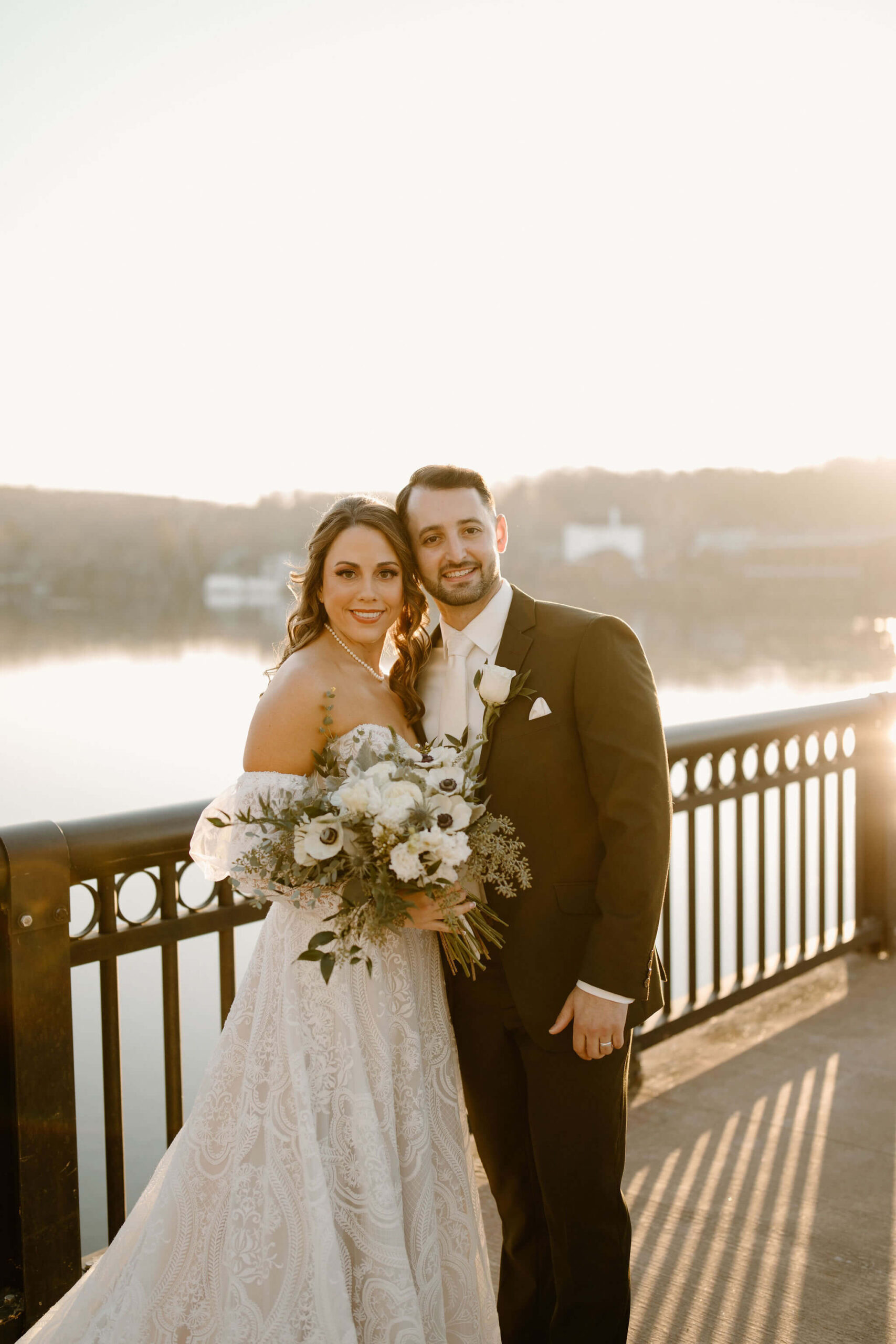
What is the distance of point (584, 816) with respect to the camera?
244 cm

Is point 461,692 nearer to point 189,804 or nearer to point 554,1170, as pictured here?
point 189,804

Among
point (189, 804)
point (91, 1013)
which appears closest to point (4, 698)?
point (91, 1013)

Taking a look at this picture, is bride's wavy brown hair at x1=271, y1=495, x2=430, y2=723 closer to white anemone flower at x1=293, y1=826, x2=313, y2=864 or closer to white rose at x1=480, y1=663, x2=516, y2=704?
white rose at x1=480, y1=663, x2=516, y2=704

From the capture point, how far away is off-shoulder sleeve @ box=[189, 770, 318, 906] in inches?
89.4

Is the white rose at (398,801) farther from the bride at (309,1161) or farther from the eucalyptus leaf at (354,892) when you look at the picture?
the bride at (309,1161)

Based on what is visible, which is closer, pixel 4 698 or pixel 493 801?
pixel 493 801

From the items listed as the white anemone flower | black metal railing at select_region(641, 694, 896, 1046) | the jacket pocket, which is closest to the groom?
the jacket pocket

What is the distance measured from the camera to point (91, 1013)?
18.4 feet

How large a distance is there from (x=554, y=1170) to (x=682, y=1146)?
133cm

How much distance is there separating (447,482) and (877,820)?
142 inches

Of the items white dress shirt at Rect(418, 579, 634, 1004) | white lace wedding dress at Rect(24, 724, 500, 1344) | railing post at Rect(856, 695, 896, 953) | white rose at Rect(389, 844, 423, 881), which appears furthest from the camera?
railing post at Rect(856, 695, 896, 953)

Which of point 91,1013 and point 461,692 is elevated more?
point 461,692

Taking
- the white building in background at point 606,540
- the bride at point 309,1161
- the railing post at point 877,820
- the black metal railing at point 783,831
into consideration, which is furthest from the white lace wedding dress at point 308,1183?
the white building in background at point 606,540

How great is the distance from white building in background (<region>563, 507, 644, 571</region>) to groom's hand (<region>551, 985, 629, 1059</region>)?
102 feet
